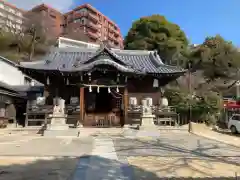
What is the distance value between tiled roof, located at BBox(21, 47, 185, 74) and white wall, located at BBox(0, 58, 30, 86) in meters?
9.25

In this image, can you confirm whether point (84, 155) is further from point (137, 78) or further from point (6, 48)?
point (6, 48)

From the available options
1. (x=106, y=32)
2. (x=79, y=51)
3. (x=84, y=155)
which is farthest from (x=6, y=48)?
(x=106, y=32)

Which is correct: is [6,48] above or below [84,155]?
above

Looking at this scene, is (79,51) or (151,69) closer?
(151,69)

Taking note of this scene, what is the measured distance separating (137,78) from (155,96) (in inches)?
103

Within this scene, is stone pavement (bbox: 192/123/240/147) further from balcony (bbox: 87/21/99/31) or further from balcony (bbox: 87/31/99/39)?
balcony (bbox: 87/21/99/31)

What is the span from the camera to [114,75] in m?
19.9

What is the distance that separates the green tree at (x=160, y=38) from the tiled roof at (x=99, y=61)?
16.3 meters

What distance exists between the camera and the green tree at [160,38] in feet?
137

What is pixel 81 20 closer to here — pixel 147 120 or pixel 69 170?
pixel 147 120

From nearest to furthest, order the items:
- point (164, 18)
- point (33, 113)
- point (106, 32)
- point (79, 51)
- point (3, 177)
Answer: point (3, 177) < point (33, 113) < point (79, 51) < point (164, 18) < point (106, 32)

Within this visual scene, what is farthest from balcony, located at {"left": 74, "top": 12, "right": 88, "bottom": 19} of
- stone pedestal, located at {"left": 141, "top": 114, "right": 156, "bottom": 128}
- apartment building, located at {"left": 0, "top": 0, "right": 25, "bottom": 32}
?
stone pedestal, located at {"left": 141, "top": 114, "right": 156, "bottom": 128}

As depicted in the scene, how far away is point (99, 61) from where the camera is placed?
19.1 meters

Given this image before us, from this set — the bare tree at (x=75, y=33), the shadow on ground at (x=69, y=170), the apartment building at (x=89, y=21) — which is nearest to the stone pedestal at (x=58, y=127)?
the shadow on ground at (x=69, y=170)
